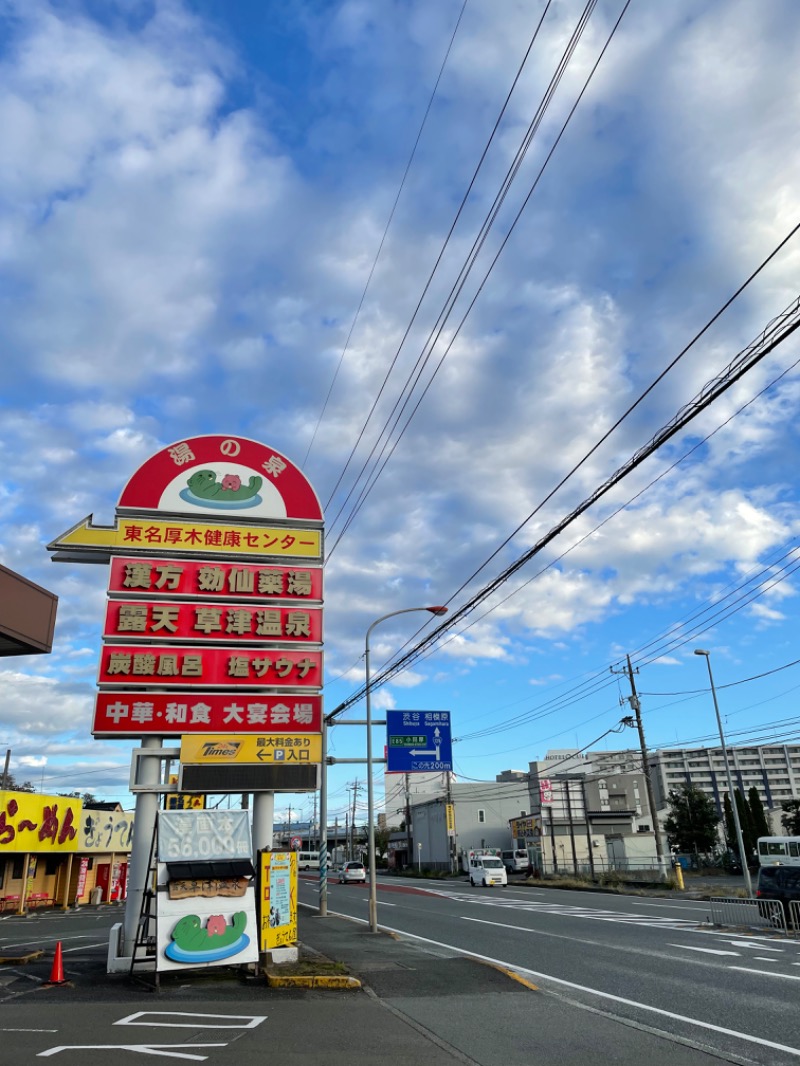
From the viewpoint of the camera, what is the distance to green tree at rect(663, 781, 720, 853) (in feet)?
211

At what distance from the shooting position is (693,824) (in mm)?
64250

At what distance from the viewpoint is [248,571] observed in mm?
16531

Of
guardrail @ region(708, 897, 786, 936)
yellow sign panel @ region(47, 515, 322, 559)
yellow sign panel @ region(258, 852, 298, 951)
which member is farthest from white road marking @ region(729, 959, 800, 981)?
yellow sign panel @ region(47, 515, 322, 559)

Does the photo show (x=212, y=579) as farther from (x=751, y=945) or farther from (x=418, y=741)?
(x=751, y=945)

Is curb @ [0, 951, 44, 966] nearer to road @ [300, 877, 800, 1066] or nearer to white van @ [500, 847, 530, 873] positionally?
road @ [300, 877, 800, 1066]

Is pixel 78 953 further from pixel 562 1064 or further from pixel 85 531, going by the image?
pixel 562 1064

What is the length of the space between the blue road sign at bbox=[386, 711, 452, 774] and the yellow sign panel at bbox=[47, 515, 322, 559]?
8.97 m

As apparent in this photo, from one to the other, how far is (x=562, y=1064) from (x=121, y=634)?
1107 cm

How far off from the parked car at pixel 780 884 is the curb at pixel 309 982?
15.4 meters

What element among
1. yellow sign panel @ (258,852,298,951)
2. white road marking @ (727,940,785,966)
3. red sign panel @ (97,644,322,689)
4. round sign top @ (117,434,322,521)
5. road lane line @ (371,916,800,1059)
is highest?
round sign top @ (117,434,322,521)

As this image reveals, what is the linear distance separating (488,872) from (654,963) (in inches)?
1581

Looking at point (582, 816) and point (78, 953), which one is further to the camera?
point (582, 816)

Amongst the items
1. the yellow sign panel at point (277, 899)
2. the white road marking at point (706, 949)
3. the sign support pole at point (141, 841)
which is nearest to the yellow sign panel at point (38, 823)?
the sign support pole at point (141, 841)

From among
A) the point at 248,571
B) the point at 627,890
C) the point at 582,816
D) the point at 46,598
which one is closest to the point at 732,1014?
the point at 248,571
